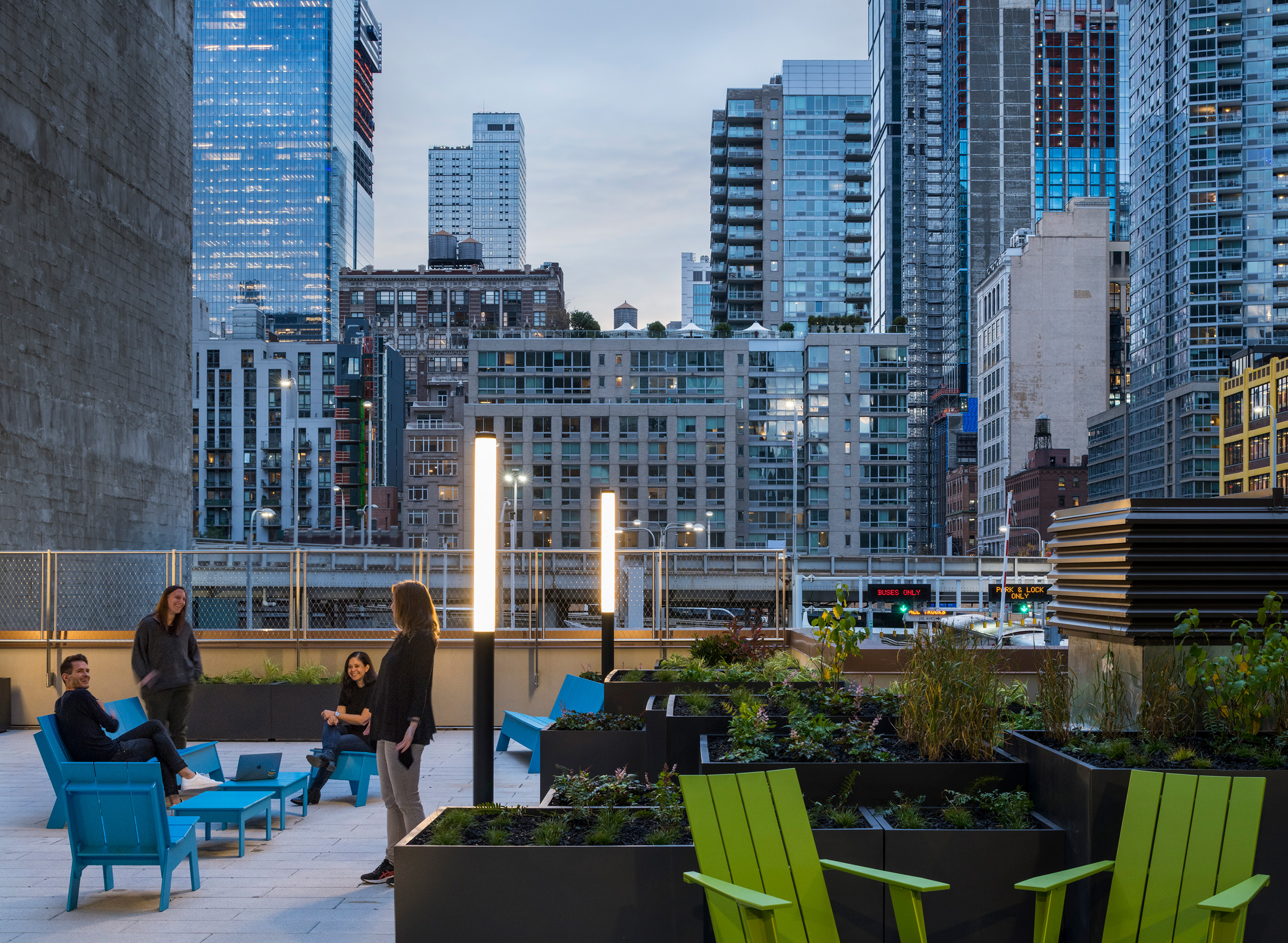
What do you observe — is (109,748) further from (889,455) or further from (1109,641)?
(889,455)

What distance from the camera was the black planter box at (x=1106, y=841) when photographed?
14.6ft

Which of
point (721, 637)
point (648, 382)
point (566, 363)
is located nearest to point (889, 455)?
point (648, 382)

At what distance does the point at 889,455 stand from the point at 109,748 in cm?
8870

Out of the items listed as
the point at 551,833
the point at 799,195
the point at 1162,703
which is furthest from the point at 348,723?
the point at 799,195

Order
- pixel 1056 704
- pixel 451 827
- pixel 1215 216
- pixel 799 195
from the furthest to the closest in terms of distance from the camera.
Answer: pixel 799 195
pixel 1215 216
pixel 1056 704
pixel 451 827

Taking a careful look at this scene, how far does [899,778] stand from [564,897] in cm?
178

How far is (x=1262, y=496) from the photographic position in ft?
22.8

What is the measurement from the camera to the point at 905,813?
4.81 metres

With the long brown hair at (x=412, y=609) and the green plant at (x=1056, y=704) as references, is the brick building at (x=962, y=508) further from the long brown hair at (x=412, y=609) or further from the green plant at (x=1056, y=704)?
the long brown hair at (x=412, y=609)

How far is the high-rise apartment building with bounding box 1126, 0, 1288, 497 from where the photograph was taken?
365 feet

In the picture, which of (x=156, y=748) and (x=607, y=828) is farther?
(x=156, y=748)

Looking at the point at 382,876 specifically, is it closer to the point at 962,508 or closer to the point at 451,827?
the point at 451,827

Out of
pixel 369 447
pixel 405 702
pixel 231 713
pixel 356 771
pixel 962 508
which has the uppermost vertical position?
pixel 369 447

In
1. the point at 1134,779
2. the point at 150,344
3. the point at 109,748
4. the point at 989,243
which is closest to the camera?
the point at 1134,779
